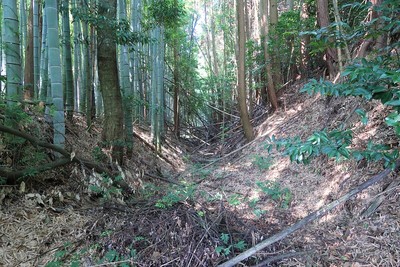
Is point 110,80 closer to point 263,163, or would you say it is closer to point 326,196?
point 263,163

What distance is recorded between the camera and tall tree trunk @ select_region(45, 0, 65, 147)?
3012 millimetres

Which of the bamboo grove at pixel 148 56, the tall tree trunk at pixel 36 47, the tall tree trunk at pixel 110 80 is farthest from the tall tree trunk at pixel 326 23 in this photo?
the tall tree trunk at pixel 36 47

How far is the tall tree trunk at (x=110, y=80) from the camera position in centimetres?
353

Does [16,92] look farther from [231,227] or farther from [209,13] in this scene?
[209,13]

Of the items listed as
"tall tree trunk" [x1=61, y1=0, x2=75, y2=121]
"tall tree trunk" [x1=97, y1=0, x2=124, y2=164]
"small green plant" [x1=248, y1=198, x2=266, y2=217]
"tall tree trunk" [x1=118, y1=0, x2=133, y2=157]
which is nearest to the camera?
"small green plant" [x1=248, y1=198, x2=266, y2=217]

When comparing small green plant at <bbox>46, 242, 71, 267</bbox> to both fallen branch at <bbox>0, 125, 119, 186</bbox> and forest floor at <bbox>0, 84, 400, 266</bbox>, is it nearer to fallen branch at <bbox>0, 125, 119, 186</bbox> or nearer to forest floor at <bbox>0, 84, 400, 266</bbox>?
forest floor at <bbox>0, 84, 400, 266</bbox>

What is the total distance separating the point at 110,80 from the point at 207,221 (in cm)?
239

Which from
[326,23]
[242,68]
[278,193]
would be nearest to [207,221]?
[278,193]

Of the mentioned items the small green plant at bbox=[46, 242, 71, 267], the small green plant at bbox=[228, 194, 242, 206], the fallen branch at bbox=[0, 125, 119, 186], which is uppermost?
the fallen branch at bbox=[0, 125, 119, 186]

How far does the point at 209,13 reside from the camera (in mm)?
14336

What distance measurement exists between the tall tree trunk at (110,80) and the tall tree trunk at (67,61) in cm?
49

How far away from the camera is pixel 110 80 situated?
3.76 meters

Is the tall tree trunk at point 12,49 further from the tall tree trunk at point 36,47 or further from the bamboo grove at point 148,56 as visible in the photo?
the tall tree trunk at point 36,47

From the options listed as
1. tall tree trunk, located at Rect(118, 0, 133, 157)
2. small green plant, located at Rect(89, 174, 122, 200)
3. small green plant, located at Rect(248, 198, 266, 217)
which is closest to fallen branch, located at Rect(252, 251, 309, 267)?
small green plant, located at Rect(248, 198, 266, 217)
